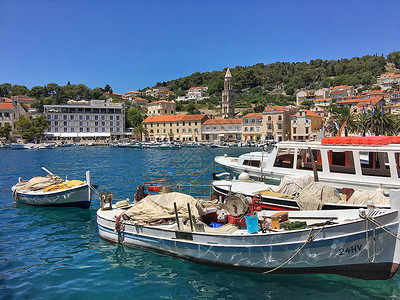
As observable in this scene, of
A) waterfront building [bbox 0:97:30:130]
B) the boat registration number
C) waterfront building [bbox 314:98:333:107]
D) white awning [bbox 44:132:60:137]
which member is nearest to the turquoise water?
the boat registration number

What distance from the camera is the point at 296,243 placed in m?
8.19

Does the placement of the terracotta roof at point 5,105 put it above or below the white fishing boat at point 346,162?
above

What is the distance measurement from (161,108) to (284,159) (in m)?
103

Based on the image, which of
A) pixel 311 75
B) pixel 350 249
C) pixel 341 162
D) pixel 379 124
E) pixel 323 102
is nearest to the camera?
pixel 350 249

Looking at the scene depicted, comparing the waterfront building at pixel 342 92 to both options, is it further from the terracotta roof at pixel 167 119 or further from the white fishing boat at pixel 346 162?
the white fishing boat at pixel 346 162

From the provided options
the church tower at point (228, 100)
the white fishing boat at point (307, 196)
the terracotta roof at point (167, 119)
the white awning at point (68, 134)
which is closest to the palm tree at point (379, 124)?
the white fishing boat at point (307, 196)

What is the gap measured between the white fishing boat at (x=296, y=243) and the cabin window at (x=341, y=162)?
6517 mm

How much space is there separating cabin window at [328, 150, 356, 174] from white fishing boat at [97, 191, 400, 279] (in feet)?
21.4

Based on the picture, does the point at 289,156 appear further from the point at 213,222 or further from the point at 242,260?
the point at 242,260

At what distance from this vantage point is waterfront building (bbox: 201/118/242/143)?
93938mm

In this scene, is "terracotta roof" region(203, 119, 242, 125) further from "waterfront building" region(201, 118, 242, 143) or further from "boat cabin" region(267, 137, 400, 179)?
"boat cabin" region(267, 137, 400, 179)

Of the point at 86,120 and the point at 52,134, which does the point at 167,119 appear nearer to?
the point at 86,120

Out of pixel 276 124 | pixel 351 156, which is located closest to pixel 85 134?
pixel 276 124

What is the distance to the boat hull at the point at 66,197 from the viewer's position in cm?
1567
